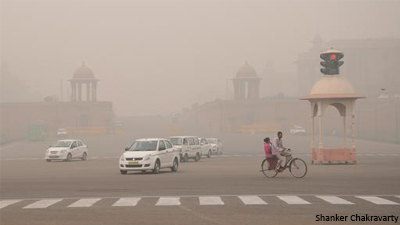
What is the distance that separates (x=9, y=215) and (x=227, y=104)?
3884 inches

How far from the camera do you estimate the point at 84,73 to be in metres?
121

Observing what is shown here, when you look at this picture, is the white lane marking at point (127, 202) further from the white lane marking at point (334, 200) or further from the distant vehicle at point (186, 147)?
the distant vehicle at point (186, 147)

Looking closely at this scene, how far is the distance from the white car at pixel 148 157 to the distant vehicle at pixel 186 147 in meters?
11.3

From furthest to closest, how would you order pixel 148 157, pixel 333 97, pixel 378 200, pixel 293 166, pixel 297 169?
1. pixel 333 97
2. pixel 148 157
3. pixel 293 166
4. pixel 297 169
5. pixel 378 200

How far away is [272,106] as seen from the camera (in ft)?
358

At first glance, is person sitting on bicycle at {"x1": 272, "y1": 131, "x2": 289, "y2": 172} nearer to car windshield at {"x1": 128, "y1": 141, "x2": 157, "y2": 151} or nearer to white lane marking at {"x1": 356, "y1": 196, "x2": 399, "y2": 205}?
car windshield at {"x1": 128, "y1": 141, "x2": 157, "y2": 151}

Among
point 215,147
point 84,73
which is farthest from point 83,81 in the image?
point 215,147

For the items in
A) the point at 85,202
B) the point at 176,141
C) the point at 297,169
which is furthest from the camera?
the point at 176,141

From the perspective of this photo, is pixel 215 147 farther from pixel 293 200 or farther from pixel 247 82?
pixel 247 82

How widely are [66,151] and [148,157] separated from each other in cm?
1872

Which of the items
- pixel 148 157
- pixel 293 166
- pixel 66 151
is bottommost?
pixel 293 166

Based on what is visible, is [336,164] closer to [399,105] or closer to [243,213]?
[243,213]

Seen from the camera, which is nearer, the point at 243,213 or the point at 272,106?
the point at 243,213

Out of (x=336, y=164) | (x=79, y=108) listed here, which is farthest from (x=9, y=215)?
(x=79, y=108)
